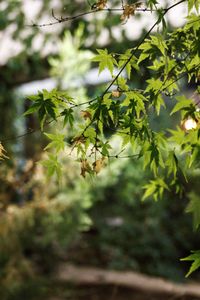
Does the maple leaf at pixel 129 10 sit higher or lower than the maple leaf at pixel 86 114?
higher

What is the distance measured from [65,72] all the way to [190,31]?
493 centimetres

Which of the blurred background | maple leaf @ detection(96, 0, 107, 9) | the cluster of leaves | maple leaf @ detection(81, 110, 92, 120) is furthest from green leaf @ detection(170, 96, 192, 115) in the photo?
the blurred background

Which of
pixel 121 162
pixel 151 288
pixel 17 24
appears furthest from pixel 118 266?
pixel 17 24

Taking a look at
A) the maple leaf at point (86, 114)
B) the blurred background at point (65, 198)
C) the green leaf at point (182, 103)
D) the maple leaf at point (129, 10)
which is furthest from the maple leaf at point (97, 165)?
the blurred background at point (65, 198)

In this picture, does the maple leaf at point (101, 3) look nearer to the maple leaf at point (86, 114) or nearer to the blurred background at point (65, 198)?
the maple leaf at point (86, 114)

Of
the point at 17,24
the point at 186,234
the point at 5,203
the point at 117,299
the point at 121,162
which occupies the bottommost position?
the point at 117,299

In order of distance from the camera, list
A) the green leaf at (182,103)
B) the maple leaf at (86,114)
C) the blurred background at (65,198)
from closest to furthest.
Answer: the green leaf at (182,103) < the maple leaf at (86,114) < the blurred background at (65,198)

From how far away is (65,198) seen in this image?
6.63 meters

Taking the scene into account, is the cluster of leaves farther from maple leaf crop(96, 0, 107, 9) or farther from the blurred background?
the blurred background

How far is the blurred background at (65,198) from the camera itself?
629 centimetres

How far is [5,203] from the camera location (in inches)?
257

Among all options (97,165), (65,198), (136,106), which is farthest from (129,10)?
(65,198)

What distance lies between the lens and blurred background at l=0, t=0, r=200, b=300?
6.29 m

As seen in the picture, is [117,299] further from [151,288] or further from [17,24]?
[17,24]
